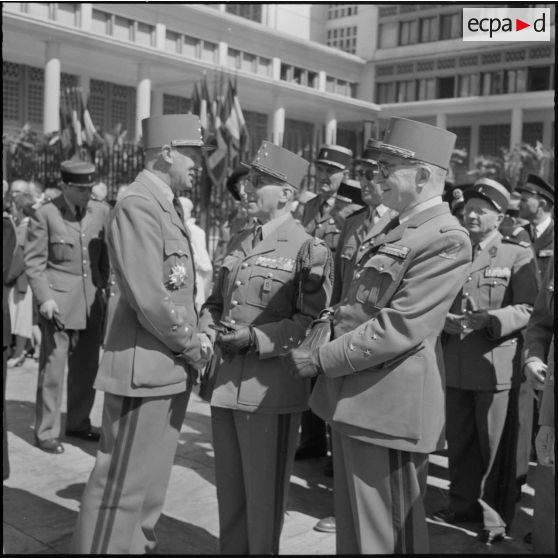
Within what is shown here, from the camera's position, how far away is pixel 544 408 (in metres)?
2.96

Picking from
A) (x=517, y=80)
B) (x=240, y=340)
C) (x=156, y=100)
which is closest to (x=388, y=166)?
(x=240, y=340)

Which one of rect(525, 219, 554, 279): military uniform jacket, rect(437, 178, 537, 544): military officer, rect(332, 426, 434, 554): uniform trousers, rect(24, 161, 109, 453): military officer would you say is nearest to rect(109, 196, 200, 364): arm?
rect(332, 426, 434, 554): uniform trousers

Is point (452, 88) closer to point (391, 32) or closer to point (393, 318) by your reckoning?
point (391, 32)

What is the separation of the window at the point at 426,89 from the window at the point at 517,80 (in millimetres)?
4049

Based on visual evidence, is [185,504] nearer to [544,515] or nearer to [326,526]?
[326,526]

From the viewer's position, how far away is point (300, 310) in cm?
353

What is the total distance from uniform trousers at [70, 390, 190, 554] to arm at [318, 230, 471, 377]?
3.28ft

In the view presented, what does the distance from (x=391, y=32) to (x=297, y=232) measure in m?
39.8

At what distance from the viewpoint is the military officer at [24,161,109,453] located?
551 cm

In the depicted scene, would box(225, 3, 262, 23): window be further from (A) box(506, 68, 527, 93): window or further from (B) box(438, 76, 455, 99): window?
(A) box(506, 68, 527, 93): window

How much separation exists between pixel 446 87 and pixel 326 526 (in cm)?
3850

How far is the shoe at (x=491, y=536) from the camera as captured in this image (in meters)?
4.08

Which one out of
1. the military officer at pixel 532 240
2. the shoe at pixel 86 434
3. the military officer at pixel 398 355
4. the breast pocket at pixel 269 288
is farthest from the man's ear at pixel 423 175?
the shoe at pixel 86 434

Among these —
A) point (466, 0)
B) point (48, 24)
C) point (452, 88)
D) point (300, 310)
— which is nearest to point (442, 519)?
point (300, 310)
